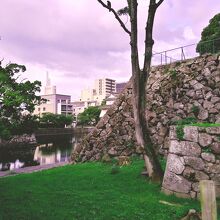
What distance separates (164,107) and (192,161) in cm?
726

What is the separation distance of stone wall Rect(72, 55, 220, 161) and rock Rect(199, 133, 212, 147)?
5.46 meters

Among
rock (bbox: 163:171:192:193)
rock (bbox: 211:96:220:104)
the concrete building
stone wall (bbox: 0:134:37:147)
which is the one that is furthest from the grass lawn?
the concrete building

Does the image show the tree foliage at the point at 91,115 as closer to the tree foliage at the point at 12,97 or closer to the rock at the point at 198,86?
the tree foliage at the point at 12,97

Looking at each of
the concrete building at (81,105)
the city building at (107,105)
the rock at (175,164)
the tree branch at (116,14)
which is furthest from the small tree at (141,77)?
the concrete building at (81,105)

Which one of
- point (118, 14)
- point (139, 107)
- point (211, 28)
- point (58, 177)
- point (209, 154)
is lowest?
point (58, 177)

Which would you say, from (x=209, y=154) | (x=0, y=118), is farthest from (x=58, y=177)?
(x=0, y=118)

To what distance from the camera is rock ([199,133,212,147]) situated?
791cm

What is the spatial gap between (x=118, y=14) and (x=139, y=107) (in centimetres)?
359

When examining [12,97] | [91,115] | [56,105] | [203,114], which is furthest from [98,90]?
[203,114]

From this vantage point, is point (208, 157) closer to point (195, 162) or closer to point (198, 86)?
point (195, 162)

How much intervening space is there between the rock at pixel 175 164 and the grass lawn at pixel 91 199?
749 mm

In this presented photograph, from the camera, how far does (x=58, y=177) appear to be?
1166cm

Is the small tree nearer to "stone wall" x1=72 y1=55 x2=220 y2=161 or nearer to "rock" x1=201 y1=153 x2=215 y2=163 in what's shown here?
"rock" x1=201 y1=153 x2=215 y2=163

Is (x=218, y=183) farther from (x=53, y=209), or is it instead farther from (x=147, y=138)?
(x=53, y=209)
